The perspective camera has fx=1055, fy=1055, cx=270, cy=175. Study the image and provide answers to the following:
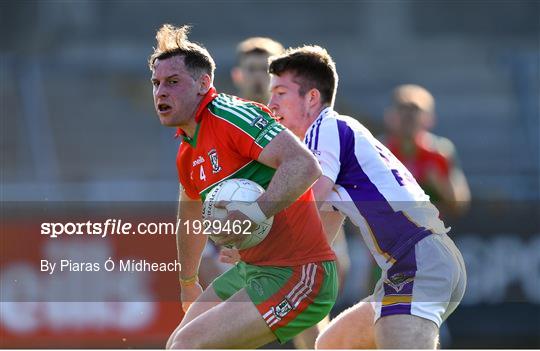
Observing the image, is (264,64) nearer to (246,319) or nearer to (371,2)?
(246,319)

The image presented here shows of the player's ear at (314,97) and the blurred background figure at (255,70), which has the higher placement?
the player's ear at (314,97)

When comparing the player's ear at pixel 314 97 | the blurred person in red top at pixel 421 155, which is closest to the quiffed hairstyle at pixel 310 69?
the player's ear at pixel 314 97

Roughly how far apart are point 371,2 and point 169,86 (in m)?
18.4

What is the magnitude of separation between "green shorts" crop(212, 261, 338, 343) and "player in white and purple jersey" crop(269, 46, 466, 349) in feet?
0.92

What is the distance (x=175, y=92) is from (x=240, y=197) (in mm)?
720

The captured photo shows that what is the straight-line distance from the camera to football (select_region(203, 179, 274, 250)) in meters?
4.91

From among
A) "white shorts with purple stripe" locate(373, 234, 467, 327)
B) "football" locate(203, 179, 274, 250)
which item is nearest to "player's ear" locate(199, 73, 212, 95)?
"football" locate(203, 179, 274, 250)

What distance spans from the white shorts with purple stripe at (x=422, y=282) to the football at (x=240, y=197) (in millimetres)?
675

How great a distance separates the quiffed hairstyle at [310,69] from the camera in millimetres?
5758

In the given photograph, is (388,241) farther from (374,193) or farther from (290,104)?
(290,104)

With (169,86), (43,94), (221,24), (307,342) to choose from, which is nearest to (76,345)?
(307,342)

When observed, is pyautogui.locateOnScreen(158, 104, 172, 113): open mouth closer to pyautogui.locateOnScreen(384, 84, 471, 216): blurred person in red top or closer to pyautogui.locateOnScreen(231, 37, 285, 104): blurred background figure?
pyautogui.locateOnScreen(231, 37, 285, 104): blurred background figure

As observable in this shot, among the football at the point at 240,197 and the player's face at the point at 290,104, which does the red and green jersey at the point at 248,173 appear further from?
the player's face at the point at 290,104

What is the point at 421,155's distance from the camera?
9.46 meters
